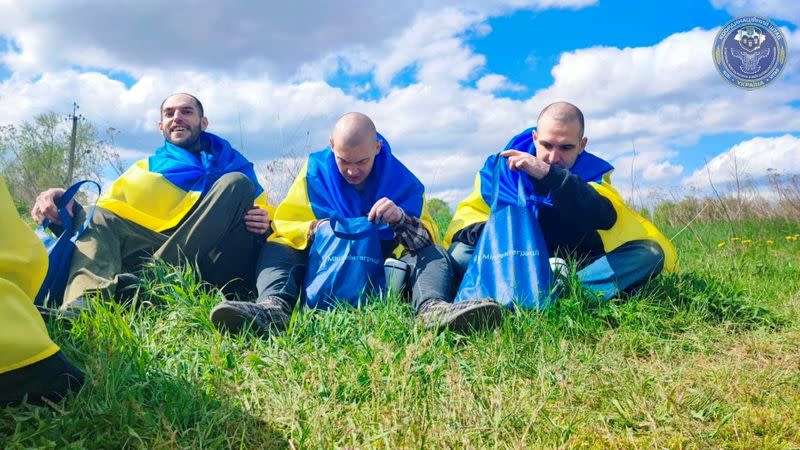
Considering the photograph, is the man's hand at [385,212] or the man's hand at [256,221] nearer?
the man's hand at [385,212]

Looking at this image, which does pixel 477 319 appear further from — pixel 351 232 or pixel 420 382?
pixel 351 232

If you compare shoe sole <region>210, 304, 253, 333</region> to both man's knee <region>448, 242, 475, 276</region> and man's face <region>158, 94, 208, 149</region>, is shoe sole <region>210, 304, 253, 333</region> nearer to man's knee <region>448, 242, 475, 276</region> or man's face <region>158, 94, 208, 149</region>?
man's knee <region>448, 242, 475, 276</region>

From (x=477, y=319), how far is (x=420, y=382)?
68 centimetres

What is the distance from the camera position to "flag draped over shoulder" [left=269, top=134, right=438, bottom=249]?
4.09m

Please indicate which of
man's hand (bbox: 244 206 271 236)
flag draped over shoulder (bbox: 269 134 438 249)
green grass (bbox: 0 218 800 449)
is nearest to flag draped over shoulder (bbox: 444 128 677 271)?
flag draped over shoulder (bbox: 269 134 438 249)

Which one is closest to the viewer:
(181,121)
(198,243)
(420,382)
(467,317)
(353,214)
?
(420,382)

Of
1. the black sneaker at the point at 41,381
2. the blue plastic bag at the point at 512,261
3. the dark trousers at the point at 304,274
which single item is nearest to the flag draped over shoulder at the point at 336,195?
the dark trousers at the point at 304,274

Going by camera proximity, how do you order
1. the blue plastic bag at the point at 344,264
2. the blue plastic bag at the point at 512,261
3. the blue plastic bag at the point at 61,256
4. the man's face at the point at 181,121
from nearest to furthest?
the blue plastic bag at the point at 512,261
the blue plastic bag at the point at 344,264
the blue plastic bag at the point at 61,256
the man's face at the point at 181,121

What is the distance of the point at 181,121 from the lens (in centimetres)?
458

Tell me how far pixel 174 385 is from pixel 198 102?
273cm

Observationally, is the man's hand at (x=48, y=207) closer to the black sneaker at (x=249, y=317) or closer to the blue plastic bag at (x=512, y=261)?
the black sneaker at (x=249, y=317)

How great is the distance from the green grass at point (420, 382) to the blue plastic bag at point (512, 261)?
165 mm

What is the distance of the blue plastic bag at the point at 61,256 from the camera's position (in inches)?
147

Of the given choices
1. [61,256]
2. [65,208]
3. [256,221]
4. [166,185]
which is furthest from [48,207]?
[256,221]
